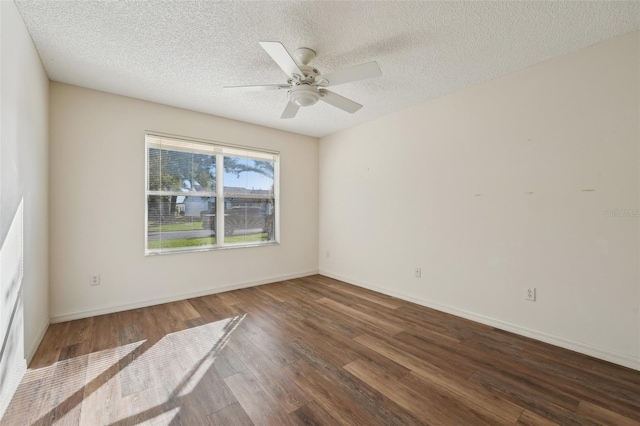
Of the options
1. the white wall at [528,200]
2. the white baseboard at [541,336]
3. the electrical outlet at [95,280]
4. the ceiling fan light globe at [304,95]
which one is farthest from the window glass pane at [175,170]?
the white baseboard at [541,336]

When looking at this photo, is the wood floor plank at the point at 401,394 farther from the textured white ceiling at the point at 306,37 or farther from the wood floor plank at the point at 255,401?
the textured white ceiling at the point at 306,37

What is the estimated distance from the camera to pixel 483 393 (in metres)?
1.76

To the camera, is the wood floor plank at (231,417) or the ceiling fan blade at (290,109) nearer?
the wood floor plank at (231,417)

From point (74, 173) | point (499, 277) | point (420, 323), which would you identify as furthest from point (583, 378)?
point (74, 173)

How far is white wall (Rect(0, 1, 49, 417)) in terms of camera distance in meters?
1.63

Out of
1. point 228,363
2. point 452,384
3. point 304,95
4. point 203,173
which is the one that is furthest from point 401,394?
point 203,173

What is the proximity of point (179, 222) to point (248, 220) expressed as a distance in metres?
1.01

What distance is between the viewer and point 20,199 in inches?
76.9

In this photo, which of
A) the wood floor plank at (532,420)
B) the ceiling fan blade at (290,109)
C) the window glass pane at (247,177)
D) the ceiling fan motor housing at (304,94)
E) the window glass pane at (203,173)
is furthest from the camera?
the window glass pane at (247,177)

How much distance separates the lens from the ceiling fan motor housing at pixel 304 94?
232 cm

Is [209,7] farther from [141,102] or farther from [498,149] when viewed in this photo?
[498,149]

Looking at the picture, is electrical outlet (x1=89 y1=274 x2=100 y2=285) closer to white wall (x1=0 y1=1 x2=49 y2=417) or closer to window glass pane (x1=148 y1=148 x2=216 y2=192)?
white wall (x1=0 y1=1 x2=49 y2=417)

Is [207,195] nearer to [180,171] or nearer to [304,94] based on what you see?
[180,171]

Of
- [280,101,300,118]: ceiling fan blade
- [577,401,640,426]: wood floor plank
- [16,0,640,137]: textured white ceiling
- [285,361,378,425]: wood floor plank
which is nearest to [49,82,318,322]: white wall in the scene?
[16,0,640,137]: textured white ceiling
